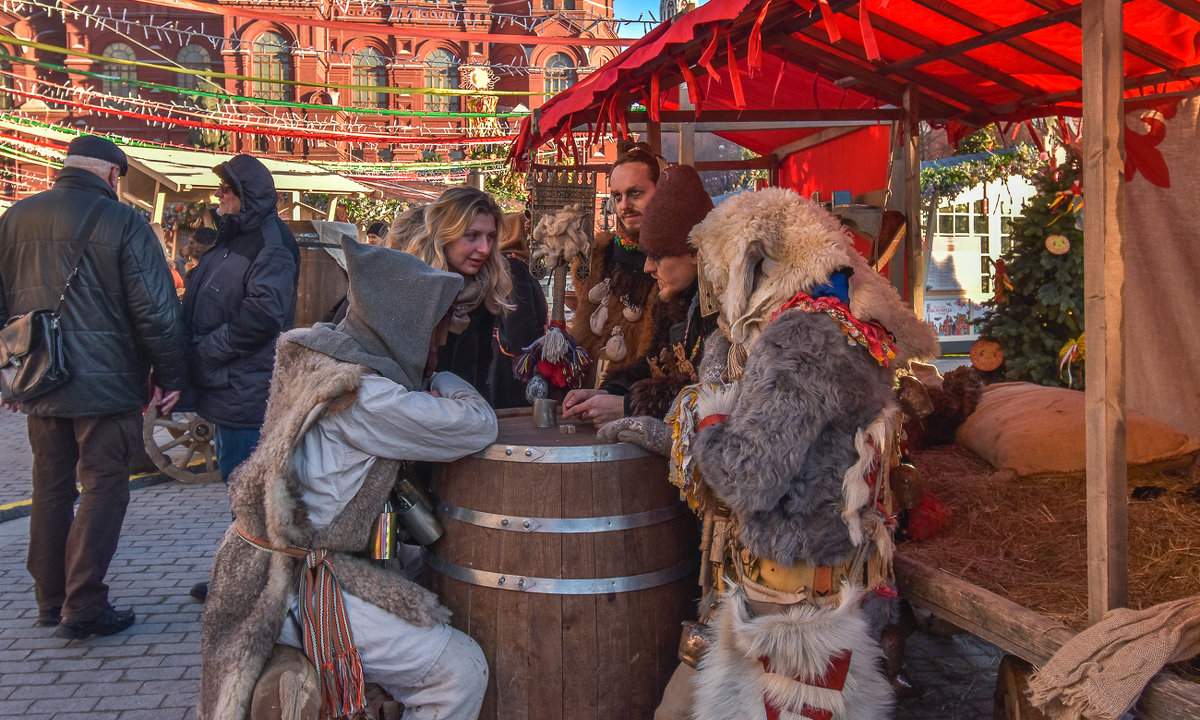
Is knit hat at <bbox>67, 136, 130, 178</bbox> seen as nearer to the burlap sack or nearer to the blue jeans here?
the blue jeans

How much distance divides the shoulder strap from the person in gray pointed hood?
6.28 ft

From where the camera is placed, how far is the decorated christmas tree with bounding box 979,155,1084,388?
190 inches

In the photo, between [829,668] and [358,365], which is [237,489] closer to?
[358,365]

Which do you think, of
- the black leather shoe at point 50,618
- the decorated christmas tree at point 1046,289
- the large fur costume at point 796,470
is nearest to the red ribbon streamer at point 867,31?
the large fur costume at point 796,470

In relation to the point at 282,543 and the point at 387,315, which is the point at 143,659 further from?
the point at 387,315

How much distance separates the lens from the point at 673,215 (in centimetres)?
283

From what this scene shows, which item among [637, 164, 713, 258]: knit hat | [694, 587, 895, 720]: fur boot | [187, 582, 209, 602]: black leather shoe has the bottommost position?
[187, 582, 209, 602]: black leather shoe

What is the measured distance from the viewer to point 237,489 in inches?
98.3

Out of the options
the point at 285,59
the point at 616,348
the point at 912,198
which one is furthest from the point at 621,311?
the point at 285,59

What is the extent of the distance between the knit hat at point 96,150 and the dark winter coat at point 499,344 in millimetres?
1908

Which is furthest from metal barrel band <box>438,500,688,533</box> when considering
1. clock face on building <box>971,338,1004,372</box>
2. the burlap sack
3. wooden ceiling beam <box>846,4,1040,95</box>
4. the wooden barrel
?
clock face on building <box>971,338,1004,372</box>

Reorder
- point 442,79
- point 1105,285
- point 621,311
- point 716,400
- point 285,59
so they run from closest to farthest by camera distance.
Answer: point 1105,285 < point 716,400 < point 621,311 < point 442,79 < point 285,59

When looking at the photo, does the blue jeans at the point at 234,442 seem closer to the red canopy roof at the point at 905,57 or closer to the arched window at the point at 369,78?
the red canopy roof at the point at 905,57

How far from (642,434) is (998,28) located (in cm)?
224
